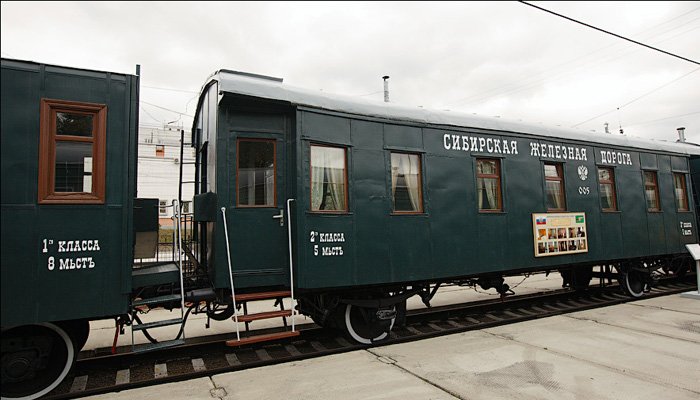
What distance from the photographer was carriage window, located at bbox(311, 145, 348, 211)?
18.5 ft

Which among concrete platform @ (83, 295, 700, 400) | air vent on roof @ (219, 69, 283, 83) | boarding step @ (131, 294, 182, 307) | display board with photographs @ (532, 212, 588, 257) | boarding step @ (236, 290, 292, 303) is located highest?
air vent on roof @ (219, 69, 283, 83)

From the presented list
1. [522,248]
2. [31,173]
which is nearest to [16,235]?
[31,173]

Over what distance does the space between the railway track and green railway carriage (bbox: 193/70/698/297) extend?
0.90 metres

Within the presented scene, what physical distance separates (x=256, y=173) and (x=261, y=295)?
164 cm

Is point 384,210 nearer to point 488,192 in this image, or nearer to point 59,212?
point 488,192

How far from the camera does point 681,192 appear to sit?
34.7 ft

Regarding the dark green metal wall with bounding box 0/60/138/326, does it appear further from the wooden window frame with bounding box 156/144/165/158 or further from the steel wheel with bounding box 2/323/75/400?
the wooden window frame with bounding box 156/144/165/158

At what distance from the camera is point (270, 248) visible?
544 centimetres

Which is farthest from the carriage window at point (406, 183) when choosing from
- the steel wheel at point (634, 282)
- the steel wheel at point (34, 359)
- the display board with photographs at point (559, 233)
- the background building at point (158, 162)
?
the background building at point (158, 162)

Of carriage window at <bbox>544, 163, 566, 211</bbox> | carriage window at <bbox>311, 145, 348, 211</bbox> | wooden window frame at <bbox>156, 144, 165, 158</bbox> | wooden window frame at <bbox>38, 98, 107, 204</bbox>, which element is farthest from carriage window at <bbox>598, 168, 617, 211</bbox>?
wooden window frame at <bbox>156, 144, 165, 158</bbox>

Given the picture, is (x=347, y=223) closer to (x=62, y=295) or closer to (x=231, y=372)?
(x=231, y=372)

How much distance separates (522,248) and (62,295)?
6866mm

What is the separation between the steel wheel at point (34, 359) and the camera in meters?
4.12

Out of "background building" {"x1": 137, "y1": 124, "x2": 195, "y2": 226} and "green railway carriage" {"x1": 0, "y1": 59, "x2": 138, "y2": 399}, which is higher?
"background building" {"x1": 137, "y1": 124, "x2": 195, "y2": 226}
